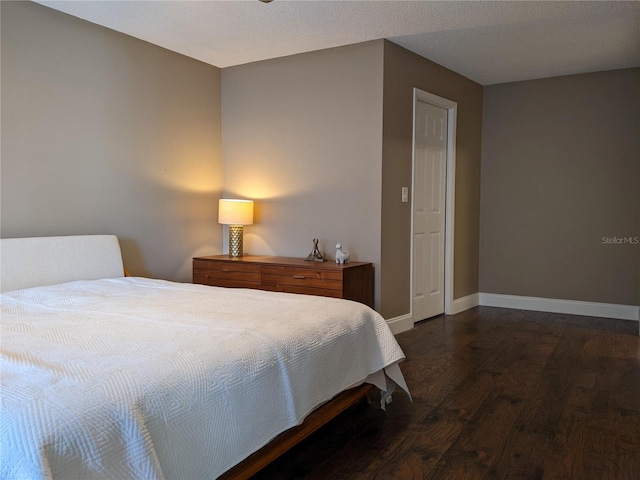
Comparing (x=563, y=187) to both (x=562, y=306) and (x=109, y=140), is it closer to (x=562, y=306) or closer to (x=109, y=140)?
(x=562, y=306)

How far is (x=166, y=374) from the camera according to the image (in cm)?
152

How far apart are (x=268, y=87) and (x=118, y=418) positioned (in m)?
3.85

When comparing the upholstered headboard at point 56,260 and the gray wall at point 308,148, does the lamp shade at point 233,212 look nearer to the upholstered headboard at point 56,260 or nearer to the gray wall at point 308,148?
the gray wall at point 308,148

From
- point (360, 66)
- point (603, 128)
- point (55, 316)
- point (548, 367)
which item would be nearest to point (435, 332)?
point (548, 367)

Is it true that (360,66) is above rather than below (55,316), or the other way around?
above

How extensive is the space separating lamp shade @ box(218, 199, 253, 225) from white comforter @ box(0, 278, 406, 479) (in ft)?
6.18

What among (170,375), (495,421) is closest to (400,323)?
(495,421)

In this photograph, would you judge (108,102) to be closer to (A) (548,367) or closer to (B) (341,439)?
(B) (341,439)

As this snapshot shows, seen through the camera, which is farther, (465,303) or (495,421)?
(465,303)

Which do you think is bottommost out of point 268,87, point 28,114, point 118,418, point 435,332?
point 435,332

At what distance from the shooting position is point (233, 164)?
195 inches

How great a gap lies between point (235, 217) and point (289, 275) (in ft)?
2.81

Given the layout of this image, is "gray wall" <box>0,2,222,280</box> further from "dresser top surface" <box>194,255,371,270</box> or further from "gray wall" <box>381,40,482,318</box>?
"gray wall" <box>381,40,482,318</box>

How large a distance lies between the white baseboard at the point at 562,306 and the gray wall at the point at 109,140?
3018 millimetres
